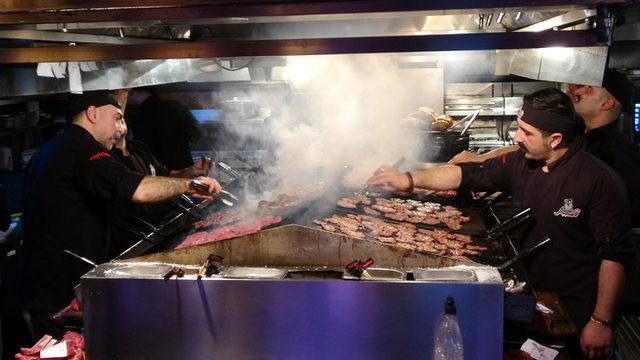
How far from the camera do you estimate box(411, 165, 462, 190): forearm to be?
187 inches

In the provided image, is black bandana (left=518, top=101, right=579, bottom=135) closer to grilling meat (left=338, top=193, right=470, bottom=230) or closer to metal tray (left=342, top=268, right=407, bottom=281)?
grilling meat (left=338, top=193, right=470, bottom=230)

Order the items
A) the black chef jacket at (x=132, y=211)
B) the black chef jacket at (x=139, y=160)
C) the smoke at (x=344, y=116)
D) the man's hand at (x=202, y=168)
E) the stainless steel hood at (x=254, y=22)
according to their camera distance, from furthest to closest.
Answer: the man's hand at (x=202, y=168) < the smoke at (x=344, y=116) < the black chef jacket at (x=139, y=160) < the black chef jacket at (x=132, y=211) < the stainless steel hood at (x=254, y=22)

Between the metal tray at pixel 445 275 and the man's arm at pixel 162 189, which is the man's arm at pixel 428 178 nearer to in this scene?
the man's arm at pixel 162 189

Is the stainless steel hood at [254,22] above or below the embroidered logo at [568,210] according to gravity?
above

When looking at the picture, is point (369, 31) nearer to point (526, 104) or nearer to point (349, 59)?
point (349, 59)

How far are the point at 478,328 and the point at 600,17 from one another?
1.69 m

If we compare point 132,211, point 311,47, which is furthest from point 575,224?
point 132,211

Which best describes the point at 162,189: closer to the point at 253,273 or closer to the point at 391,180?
the point at 253,273

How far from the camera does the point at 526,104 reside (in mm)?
4035

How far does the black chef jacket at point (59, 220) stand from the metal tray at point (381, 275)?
2344 millimetres

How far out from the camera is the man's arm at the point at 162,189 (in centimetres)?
390

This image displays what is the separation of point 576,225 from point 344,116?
13.3ft

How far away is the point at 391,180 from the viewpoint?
4602 millimetres

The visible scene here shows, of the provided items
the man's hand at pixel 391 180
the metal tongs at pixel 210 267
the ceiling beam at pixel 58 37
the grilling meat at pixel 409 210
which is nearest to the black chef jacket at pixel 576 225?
the grilling meat at pixel 409 210
